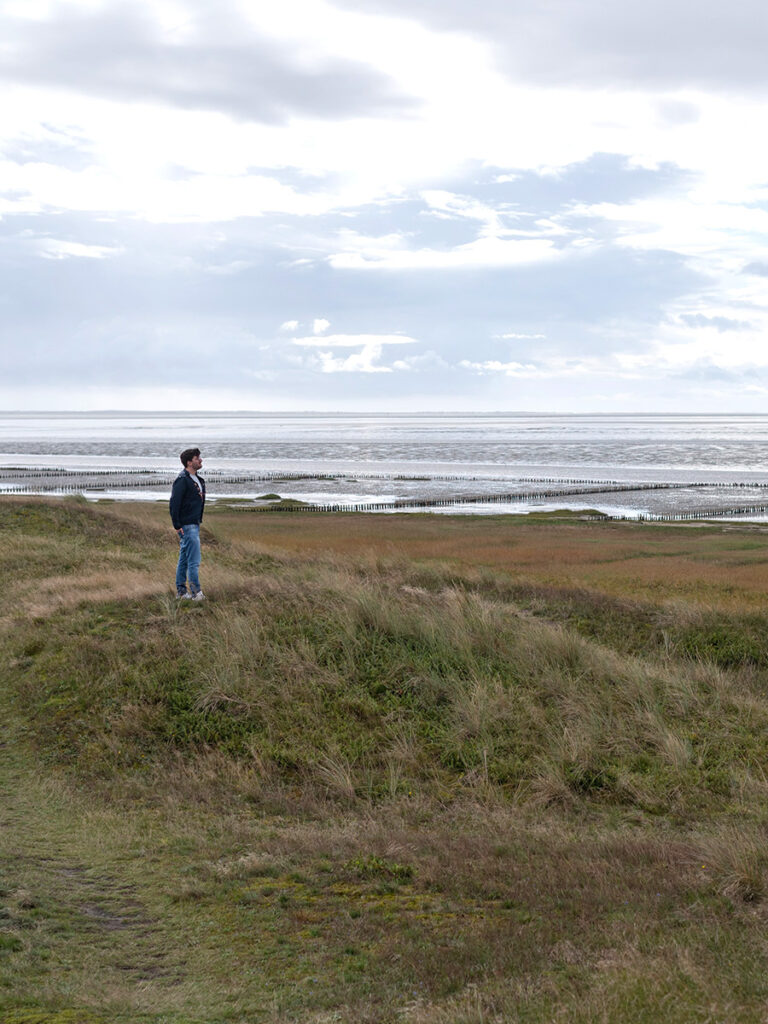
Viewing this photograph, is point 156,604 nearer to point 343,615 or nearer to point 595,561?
point 343,615

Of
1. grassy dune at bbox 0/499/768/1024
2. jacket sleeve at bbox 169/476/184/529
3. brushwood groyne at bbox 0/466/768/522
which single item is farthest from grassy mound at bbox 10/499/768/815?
brushwood groyne at bbox 0/466/768/522

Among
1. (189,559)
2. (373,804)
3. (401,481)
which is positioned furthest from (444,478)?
(373,804)

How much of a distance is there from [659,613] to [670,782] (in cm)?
902

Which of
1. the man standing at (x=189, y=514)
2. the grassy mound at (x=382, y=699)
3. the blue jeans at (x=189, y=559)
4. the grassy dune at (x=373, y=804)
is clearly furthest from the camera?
the blue jeans at (x=189, y=559)

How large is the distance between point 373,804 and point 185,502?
6.99 meters

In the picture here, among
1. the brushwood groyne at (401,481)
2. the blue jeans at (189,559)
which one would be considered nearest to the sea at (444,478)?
the brushwood groyne at (401,481)

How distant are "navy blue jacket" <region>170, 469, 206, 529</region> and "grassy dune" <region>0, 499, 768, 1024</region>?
1.40 metres

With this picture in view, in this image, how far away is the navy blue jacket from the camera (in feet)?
48.8

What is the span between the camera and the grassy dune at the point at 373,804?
531 cm

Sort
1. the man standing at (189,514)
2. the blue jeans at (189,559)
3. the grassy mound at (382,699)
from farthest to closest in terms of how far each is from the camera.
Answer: the blue jeans at (189,559) < the man standing at (189,514) < the grassy mound at (382,699)

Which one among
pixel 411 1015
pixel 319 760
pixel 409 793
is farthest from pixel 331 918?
pixel 319 760

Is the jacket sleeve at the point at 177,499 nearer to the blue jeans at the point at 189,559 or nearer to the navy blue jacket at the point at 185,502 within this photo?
the navy blue jacket at the point at 185,502

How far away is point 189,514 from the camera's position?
15070 millimetres

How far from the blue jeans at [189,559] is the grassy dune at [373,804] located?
48cm
